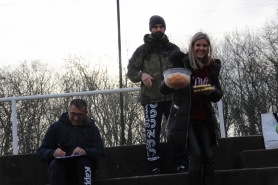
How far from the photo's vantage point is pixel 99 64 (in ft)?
36.5

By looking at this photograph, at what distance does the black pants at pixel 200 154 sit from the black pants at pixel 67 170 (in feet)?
2.66

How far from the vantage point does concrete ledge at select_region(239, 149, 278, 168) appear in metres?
4.81

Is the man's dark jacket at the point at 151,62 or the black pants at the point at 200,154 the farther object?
the man's dark jacket at the point at 151,62

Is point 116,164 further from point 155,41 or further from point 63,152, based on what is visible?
point 155,41

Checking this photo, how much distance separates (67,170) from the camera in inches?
167

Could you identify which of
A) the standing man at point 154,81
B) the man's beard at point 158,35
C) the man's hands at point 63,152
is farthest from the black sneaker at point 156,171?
the man's beard at point 158,35

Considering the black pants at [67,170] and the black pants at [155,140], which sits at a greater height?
the black pants at [155,140]

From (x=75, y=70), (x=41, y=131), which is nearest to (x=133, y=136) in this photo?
(x=41, y=131)

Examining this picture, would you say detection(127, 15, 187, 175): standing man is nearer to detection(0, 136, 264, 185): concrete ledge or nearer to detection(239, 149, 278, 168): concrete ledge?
detection(0, 136, 264, 185): concrete ledge

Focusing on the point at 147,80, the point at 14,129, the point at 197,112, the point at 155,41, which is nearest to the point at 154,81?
the point at 147,80

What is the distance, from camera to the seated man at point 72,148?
4125 mm

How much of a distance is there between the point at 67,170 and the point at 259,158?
5.85 ft

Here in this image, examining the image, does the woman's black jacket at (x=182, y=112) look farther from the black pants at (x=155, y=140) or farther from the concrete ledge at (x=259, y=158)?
the concrete ledge at (x=259, y=158)

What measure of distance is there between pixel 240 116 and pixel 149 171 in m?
3.60
